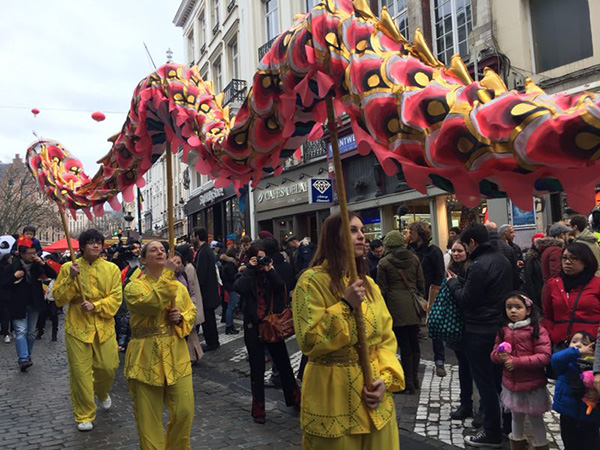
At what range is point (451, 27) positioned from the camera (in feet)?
41.3

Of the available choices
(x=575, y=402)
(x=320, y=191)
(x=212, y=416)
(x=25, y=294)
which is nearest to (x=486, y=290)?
(x=575, y=402)

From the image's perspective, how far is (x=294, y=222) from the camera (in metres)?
19.3

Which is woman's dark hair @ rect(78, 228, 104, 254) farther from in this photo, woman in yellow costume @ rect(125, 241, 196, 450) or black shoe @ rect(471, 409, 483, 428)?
black shoe @ rect(471, 409, 483, 428)

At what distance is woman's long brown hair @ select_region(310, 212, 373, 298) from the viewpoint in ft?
8.66

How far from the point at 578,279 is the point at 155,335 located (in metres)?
3.09

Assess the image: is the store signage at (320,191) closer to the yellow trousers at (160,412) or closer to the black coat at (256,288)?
the black coat at (256,288)

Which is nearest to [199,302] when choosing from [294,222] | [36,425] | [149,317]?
[36,425]

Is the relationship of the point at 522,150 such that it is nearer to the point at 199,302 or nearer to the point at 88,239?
the point at 88,239

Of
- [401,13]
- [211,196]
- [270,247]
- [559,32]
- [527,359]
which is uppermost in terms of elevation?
[401,13]

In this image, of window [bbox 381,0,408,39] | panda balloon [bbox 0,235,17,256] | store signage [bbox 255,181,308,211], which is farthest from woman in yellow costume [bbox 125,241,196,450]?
store signage [bbox 255,181,308,211]

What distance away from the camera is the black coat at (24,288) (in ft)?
25.3

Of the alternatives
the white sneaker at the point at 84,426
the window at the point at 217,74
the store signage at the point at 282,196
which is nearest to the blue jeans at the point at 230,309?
A: the white sneaker at the point at 84,426

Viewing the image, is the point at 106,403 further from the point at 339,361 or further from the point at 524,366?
the point at 524,366

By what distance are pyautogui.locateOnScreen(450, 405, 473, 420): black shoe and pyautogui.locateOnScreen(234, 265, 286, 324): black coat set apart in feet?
6.25
